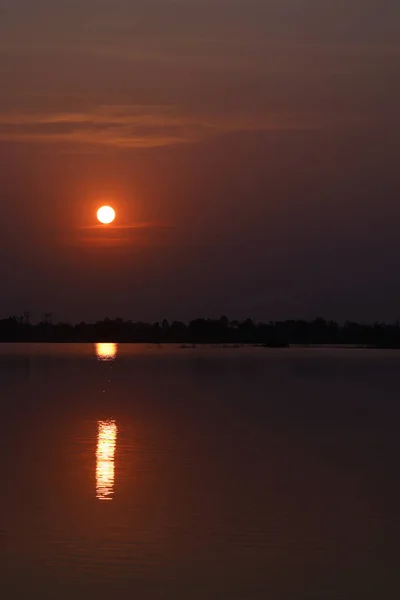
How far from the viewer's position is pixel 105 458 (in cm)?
3375

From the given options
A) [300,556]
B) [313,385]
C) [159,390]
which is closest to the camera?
[300,556]

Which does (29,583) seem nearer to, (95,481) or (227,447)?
(95,481)

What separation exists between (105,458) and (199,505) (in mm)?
8769

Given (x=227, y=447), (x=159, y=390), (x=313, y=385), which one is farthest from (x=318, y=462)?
(x=313, y=385)

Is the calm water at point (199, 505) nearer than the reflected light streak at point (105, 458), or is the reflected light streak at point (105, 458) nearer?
the calm water at point (199, 505)

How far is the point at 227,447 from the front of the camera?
3712 centimetres

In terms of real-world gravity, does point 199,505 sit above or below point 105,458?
below

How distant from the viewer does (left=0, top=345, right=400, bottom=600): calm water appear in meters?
18.7

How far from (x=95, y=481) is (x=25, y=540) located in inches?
298

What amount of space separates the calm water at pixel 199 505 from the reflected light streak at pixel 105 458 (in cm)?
6

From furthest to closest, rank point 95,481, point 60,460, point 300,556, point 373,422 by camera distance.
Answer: point 373,422 < point 60,460 < point 95,481 < point 300,556

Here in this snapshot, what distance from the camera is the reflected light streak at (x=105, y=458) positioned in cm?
2742

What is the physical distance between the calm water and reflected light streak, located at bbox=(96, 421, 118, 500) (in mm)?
56

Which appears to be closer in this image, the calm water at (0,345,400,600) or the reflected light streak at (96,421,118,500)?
the calm water at (0,345,400,600)
